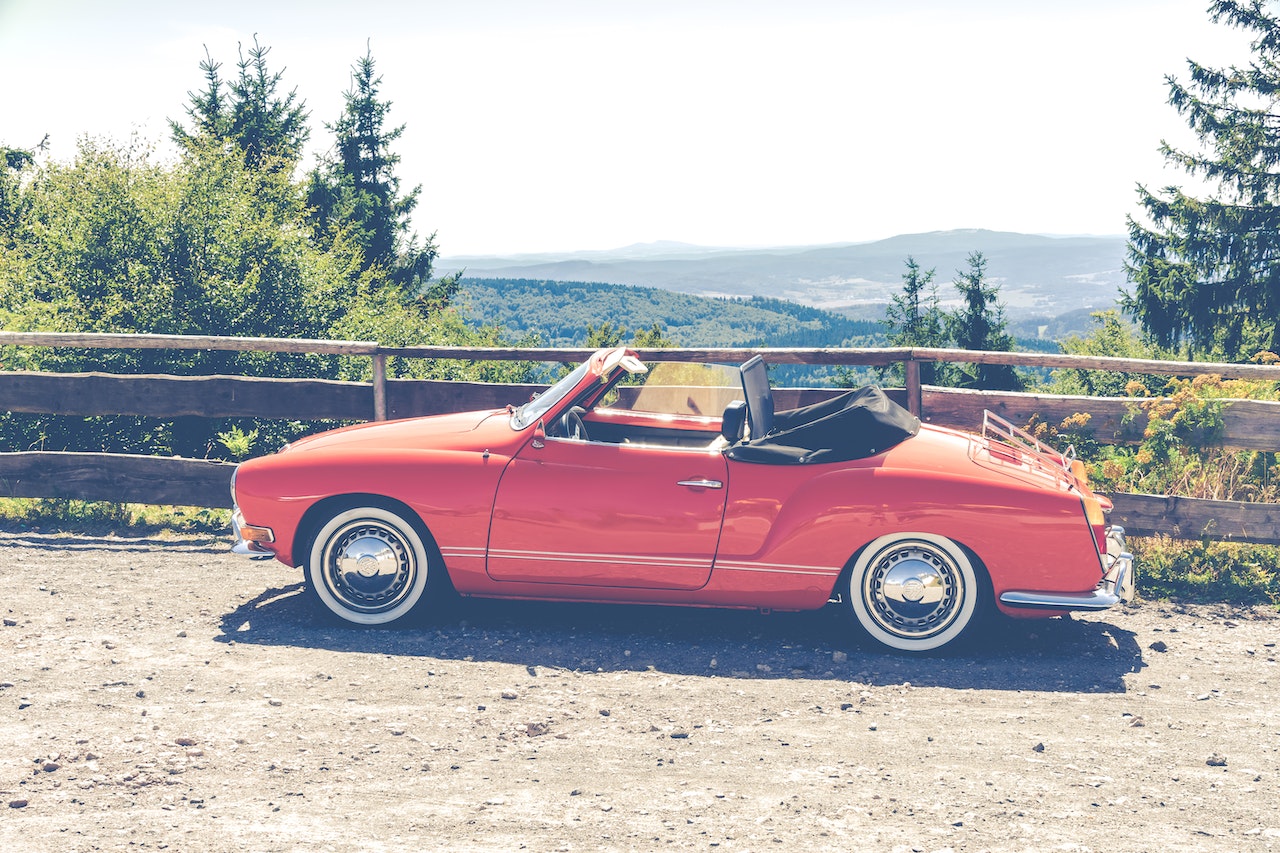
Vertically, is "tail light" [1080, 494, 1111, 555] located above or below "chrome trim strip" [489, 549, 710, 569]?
above

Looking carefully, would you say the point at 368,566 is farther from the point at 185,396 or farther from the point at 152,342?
the point at 152,342

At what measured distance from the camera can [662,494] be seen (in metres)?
5.44

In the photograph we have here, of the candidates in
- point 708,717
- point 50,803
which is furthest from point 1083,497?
point 50,803

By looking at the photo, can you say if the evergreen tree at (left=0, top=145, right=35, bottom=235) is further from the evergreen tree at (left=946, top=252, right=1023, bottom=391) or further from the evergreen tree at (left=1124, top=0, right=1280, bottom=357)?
the evergreen tree at (left=946, top=252, right=1023, bottom=391)

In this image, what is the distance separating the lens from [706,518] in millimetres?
5398

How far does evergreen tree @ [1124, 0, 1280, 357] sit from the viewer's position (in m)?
31.6

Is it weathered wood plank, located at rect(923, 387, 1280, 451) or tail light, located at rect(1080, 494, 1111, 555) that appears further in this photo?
weathered wood plank, located at rect(923, 387, 1280, 451)

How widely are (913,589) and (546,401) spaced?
7.05 feet

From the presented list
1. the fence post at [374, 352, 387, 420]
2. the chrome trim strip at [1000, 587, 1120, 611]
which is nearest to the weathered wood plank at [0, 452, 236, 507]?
the fence post at [374, 352, 387, 420]

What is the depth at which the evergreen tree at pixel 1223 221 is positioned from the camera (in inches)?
1243

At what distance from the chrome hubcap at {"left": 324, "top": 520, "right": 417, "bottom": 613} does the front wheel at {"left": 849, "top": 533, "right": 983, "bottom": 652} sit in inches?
92.7

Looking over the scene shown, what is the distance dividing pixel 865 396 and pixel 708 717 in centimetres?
215

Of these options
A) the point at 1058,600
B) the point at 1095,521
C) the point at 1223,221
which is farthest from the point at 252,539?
the point at 1223,221

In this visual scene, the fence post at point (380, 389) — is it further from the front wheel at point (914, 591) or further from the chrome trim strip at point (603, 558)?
the front wheel at point (914, 591)
